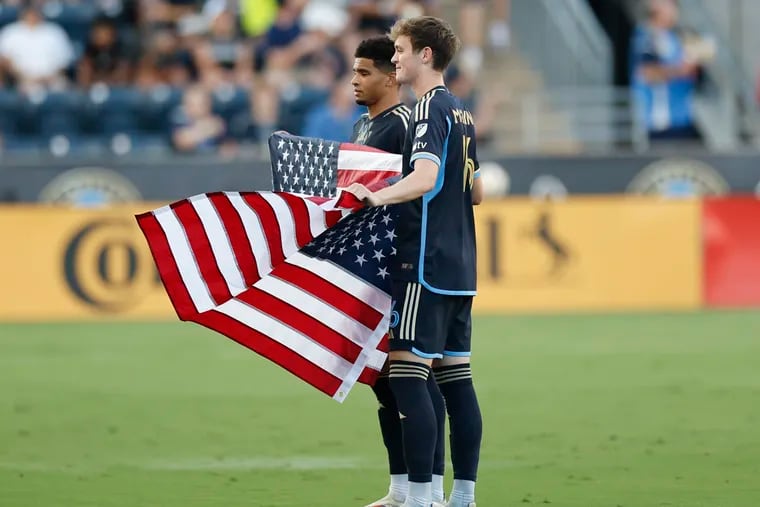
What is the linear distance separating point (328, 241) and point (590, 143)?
14524 millimetres

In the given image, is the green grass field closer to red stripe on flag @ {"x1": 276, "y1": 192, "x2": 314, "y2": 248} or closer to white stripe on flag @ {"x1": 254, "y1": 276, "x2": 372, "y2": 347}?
white stripe on flag @ {"x1": 254, "y1": 276, "x2": 372, "y2": 347}

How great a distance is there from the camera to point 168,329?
16.6 metres

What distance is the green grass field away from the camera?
766cm

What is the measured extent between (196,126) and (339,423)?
32.0 feet

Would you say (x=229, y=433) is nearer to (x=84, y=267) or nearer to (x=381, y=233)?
(x=381, y=233)

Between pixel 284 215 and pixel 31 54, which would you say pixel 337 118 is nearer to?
pixel 31 54

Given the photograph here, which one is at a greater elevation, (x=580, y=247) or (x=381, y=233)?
(x=580, y=247)

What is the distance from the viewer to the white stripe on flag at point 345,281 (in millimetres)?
7145

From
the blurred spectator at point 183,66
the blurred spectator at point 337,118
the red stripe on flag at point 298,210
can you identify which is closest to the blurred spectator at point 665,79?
the blurred spectator at point 183,66

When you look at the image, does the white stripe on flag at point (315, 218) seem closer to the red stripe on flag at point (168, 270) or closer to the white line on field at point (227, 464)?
the red stripe on flag at point (168, 270)

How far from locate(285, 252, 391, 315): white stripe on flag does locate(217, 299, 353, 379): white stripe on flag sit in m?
0.30

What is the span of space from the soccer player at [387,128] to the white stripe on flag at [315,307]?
0.28 m

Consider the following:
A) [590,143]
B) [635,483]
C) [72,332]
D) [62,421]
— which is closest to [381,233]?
[635,483]

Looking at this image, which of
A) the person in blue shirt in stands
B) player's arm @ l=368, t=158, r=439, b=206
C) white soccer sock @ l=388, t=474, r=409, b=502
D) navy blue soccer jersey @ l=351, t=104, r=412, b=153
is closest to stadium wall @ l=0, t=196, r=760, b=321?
the person in blue shirt in stands
